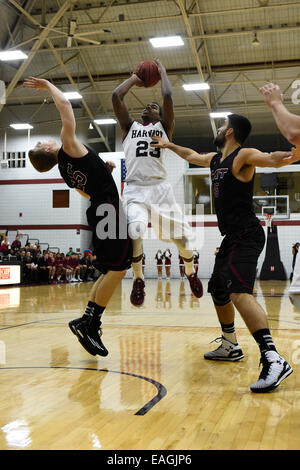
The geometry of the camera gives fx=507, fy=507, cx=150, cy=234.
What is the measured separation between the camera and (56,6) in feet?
61.5

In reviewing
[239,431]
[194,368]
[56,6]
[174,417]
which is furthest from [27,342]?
[56,6]

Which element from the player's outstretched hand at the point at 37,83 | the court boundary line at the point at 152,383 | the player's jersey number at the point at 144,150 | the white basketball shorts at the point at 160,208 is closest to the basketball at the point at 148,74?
the player's jersey number at the point at 144,150

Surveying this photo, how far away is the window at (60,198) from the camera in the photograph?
25906mm

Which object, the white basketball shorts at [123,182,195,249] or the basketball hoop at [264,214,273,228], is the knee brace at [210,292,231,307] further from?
the basketball hoop at [264,214,273,228]

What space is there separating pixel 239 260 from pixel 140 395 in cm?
121

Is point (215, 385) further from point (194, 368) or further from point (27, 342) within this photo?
point (27, 342)

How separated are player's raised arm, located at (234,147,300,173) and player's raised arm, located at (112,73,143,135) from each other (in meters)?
1.65

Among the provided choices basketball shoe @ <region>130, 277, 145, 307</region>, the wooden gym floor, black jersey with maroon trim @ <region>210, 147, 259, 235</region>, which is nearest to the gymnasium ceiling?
basketball shoe @ <region>130, 277, 145, 307</region>

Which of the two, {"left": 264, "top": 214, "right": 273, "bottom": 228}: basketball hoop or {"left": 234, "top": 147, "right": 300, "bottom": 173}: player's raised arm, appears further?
{"left": 264, "top": 214, "right": 273, "bottom": 228}: basketball hoop

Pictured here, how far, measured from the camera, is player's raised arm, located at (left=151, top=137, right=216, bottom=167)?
448 cm

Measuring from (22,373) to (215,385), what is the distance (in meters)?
1.48

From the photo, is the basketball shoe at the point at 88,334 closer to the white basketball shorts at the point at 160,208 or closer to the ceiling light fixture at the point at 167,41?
the white basketball shorts at the point at 160,208

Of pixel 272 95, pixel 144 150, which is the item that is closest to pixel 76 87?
pixel 144 150

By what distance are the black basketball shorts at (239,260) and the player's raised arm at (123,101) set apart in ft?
5.90
